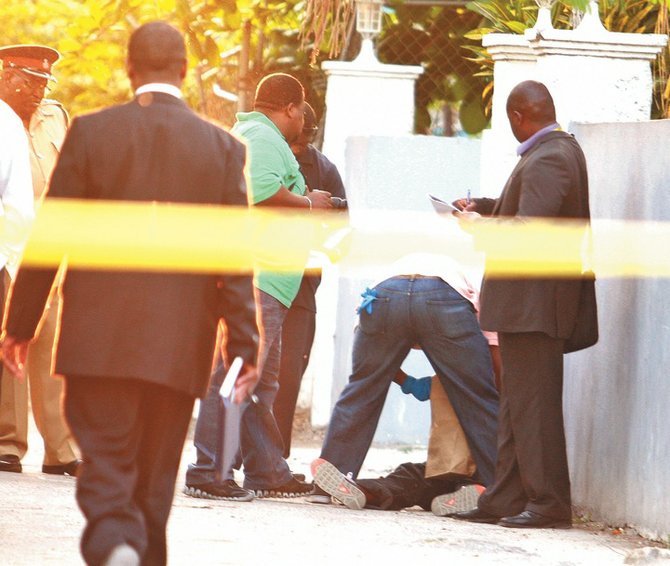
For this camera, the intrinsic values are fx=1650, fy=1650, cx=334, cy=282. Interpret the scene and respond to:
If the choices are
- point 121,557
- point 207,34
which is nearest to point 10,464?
point 121,557

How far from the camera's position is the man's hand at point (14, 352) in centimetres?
486

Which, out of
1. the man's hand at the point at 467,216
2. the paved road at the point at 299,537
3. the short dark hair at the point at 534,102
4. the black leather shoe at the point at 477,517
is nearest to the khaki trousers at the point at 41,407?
the paved road at the point at 299,537

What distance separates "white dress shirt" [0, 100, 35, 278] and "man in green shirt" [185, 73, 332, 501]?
1.06 metres

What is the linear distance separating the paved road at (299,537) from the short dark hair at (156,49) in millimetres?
1864

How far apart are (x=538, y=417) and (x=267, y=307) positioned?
1384 millimetres

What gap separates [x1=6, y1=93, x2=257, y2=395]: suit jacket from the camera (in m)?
4.66

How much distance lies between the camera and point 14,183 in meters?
6.88

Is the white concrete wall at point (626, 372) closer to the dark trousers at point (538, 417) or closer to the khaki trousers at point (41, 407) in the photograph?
the dark trousers at point (538, 417)

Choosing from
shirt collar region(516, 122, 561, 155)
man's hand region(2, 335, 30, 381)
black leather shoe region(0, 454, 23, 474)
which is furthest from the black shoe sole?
man's hand region(2, 335, 30, 381)

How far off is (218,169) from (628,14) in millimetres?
5673

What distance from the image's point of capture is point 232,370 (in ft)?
15.9

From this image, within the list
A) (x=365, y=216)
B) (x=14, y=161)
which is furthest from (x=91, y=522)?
(x=365, y=216)

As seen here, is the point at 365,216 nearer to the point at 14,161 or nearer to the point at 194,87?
the point at 14,161

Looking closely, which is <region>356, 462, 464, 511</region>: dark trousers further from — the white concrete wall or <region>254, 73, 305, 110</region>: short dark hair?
<region>254, 73, 305, 110</region>: short dark hair
